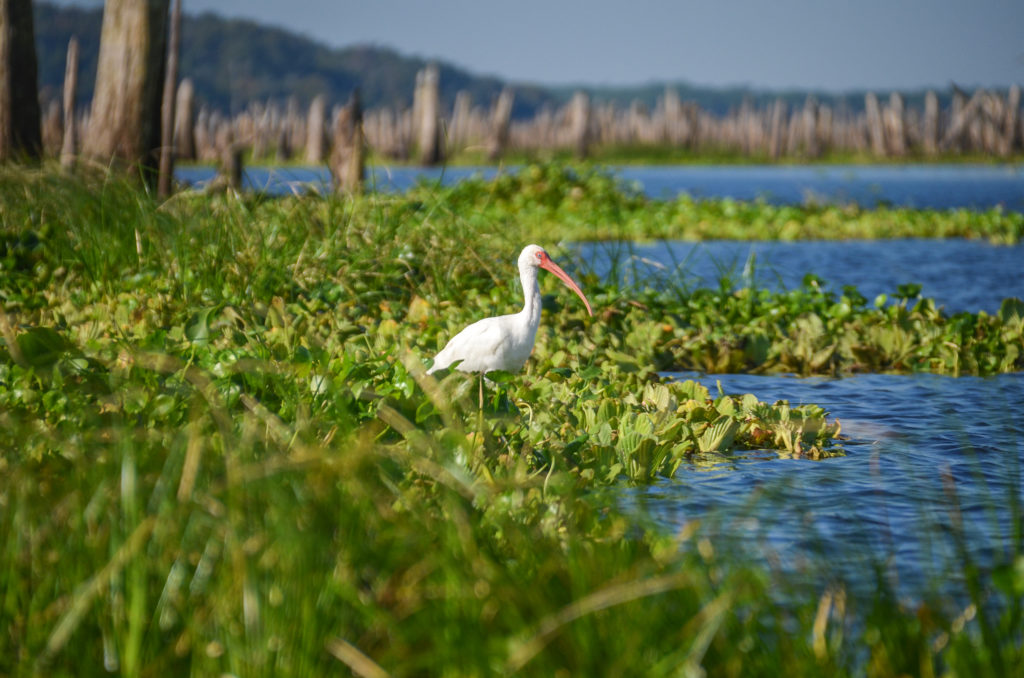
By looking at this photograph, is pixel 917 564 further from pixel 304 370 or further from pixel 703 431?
pixel 304 370

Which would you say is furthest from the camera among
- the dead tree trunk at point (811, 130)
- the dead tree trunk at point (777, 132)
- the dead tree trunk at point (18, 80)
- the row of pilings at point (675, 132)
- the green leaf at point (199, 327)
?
the dead tree trunk at point (777, 132)

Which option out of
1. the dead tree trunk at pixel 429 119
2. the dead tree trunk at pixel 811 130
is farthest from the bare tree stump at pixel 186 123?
the dead tree trunk at pixel 811 130

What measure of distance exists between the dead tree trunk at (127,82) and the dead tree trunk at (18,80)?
4.53ft

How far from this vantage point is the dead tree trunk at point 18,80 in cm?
1011

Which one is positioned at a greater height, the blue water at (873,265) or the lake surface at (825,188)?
the lake surface at (825,188)

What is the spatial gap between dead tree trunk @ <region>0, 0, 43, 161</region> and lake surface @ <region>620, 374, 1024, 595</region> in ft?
24.1

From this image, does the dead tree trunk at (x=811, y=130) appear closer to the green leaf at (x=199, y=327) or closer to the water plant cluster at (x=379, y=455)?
the water plant cluster at (x=379, y=455)

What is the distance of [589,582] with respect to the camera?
243cm

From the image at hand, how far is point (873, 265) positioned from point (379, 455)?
10.4 m

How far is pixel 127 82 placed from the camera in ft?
29.6

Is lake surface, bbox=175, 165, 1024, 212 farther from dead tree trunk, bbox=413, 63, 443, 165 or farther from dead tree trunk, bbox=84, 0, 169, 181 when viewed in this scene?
dead tree trunk, bbox=84, 0, 169, 181

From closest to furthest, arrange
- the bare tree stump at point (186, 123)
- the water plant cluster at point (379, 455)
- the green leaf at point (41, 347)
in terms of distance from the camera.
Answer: the water plant cluster at point (379, 455)
the green leaf at point (41, 347)
the bare tree stump at point (186, 123)

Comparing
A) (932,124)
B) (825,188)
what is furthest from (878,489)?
(932,124)

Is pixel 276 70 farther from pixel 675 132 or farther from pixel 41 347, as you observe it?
pixel 41 347
